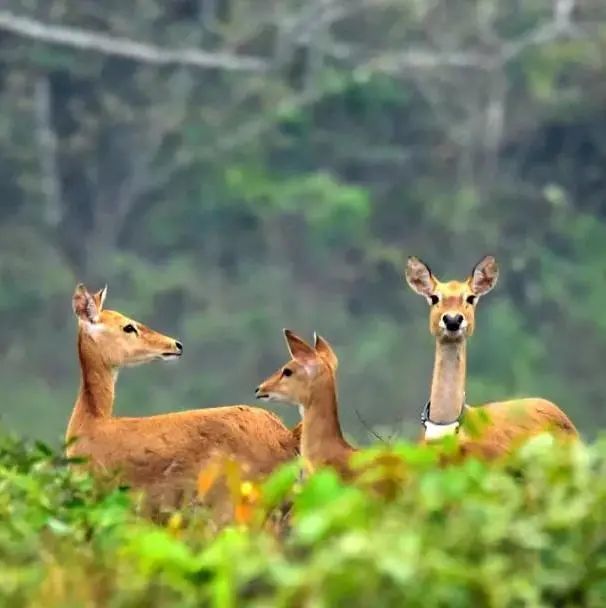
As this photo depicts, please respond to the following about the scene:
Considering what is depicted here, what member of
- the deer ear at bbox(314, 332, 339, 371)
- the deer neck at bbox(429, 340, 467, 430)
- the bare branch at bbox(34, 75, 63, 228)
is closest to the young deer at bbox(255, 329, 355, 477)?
the deer ear at bbox(314, 332, 339, 371)

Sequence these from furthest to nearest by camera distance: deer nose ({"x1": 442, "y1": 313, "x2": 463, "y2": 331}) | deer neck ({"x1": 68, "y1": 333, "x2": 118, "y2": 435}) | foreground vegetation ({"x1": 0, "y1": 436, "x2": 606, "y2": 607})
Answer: deer neck ({"x1": 68, "y1": 333, "x2": 118, "y2": 435}) < deer nose ({"x1": 442, "y1": 313, "x2": 463, "y2": 331}) < foreground vegetation ({"x1": 0, "y1": 436, "x2": 606, "y2": 607})

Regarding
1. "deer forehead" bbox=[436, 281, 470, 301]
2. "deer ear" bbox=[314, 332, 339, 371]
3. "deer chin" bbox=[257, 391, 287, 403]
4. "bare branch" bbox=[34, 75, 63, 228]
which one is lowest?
"deer chin" bbox=[257, 391, 287, 403]

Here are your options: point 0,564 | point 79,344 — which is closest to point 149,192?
point 79,344

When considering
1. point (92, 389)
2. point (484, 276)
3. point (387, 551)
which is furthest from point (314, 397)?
point (387, 551)

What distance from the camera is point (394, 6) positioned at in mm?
29188

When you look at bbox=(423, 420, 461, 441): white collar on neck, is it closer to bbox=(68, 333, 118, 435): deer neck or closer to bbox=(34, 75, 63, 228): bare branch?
bbox=(68, 333, 118, 435): deer neck

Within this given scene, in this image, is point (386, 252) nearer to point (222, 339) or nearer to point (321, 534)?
point (222, 339)

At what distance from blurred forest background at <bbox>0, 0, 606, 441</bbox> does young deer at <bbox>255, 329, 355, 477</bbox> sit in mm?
18185

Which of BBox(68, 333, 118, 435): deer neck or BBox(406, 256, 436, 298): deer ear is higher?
BBox(406, 256, 436, 298): deer ear

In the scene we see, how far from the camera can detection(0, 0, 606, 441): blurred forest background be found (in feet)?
84.8

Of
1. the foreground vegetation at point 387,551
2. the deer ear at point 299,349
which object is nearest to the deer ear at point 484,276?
the deer ear at point 299,349

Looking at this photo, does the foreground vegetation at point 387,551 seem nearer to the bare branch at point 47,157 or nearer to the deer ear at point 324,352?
the deer ear at point 324,352

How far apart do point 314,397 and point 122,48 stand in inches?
807

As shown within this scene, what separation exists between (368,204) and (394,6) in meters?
3.30
